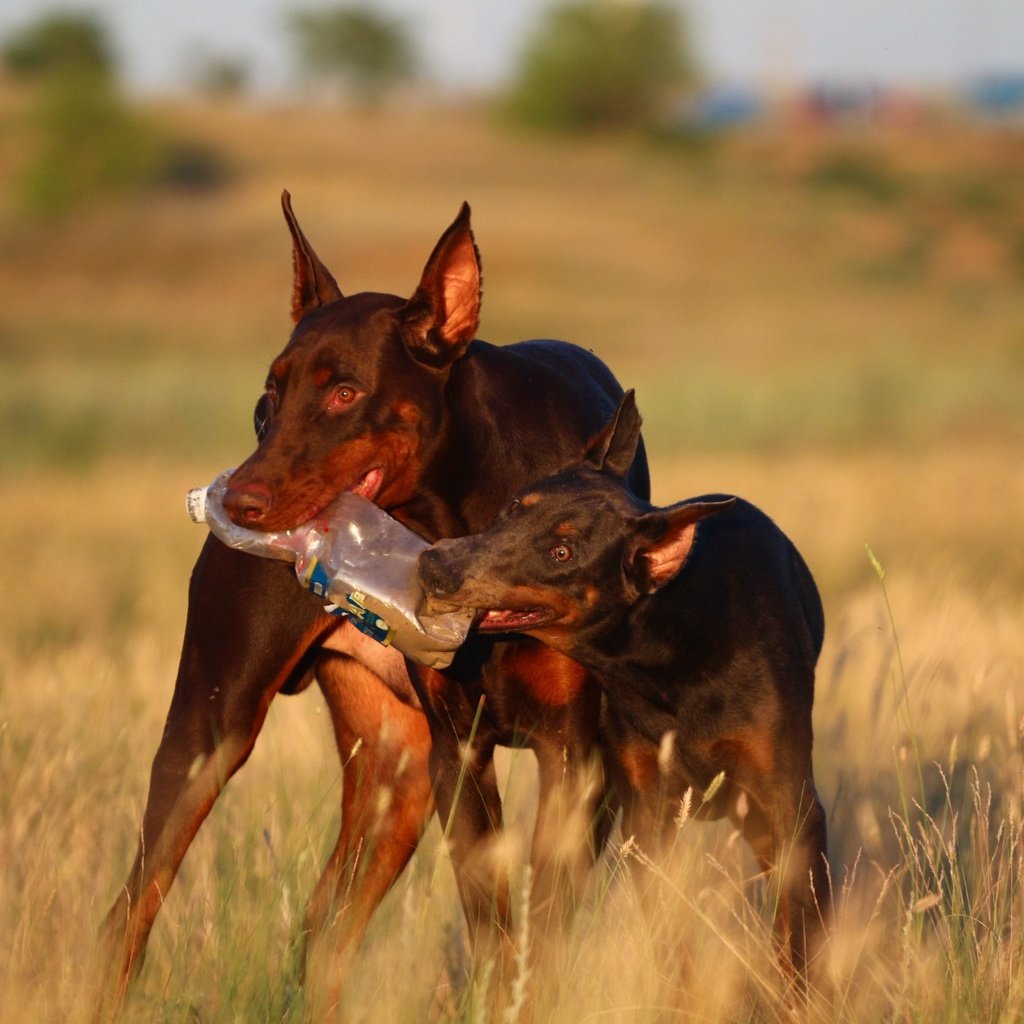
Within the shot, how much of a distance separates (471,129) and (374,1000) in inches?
2998

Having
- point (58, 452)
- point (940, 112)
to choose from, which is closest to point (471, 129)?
point (940, 112)

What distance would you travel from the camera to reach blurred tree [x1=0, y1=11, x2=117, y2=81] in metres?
87.2

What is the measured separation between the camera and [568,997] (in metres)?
3.77

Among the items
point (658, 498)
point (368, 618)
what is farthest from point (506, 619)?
point (658, 498)

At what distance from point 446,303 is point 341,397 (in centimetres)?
38

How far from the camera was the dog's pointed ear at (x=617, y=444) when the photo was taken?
445 cm

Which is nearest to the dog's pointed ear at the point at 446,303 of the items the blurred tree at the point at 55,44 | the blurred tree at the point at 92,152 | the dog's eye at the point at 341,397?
the dog's eye at the point at 341,397

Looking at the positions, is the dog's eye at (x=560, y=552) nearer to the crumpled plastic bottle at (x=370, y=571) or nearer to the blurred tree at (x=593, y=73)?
the crumpled plastic bottle at (x=370, y=571)

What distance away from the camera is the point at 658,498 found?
13406 mm

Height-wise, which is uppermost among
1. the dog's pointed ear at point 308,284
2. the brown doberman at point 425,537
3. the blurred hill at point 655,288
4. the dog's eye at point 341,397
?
the dog's pointed ear at point 308,284

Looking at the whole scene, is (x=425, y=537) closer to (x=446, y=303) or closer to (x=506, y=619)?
(x=506, y=619)

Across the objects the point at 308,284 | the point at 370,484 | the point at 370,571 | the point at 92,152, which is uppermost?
the point at 308,284

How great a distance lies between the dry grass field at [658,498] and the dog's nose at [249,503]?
77 centimetres

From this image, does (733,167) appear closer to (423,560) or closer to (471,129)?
(471,129)
